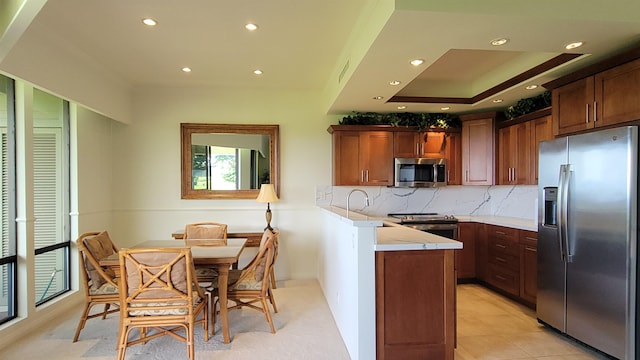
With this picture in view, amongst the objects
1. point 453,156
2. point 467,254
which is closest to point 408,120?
point 453,156

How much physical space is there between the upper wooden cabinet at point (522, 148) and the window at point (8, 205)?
215 inches

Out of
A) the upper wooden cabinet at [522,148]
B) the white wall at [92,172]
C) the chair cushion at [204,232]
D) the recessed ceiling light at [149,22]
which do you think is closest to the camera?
the recessed ceiling light at [149,22]

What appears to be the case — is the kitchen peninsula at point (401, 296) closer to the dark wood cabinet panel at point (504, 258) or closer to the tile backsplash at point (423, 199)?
the dark wood cabinet panel at point (504, 258)

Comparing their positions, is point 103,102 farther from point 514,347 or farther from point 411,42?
point 514,347

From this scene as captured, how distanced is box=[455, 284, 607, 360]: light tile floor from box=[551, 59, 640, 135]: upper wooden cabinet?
1.87m

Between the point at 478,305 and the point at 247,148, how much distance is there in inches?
142

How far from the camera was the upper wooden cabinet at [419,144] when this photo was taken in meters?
5.01

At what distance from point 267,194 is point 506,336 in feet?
10.3

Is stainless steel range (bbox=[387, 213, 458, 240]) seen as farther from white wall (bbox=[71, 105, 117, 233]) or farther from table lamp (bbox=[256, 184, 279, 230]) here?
white wall (bbox=[71, 105, 117, 233])

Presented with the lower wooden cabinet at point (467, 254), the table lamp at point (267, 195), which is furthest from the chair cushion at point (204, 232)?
the lower wooden cabinet at point (467, 254)

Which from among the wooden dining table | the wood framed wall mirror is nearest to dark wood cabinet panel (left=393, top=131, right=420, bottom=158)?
the wood framed wall mirror

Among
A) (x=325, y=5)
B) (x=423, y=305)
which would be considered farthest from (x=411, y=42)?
(x=423, y=305)

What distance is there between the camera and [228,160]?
5.14 meters

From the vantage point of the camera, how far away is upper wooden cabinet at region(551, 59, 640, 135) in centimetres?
260
